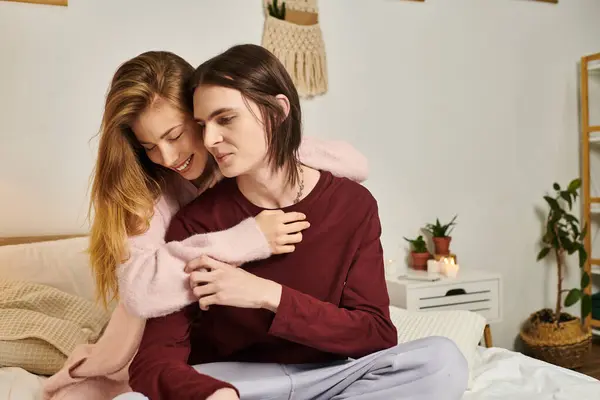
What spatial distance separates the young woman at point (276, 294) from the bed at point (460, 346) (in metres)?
0.45

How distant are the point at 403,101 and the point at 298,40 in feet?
2.14

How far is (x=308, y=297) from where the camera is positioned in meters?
1.23

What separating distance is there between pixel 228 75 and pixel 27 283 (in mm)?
1089

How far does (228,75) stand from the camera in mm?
1236

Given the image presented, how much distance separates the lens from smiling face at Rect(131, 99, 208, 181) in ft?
4.23

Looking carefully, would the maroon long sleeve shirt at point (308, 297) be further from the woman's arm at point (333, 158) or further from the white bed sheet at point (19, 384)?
the white bed sheet at point (19, 384)

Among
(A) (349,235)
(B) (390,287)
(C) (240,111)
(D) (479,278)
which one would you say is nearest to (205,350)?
→ (A) (349,235)

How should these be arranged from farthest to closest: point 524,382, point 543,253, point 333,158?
point 543,253 < point 524,382 < point 333,158

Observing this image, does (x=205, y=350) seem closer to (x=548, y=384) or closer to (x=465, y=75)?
(x=548, y=384)

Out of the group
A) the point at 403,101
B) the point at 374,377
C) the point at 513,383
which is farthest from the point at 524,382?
the point at 403,101

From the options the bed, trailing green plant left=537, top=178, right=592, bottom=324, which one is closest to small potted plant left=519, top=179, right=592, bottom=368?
trailing green plant left=537, top=178, right=592, bottom=324

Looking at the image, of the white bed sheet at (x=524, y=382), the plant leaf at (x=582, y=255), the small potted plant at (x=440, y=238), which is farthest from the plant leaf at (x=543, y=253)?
the white bed sheet at (x=524, y=382)

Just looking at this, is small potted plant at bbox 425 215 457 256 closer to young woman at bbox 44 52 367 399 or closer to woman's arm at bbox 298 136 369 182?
woman's arm at bbox 298 136 369 182

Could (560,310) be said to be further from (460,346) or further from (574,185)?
(460,346)
